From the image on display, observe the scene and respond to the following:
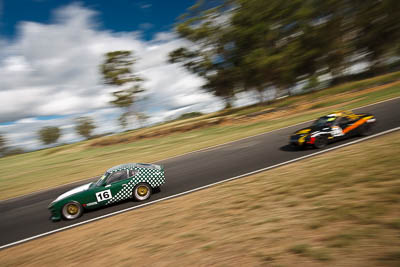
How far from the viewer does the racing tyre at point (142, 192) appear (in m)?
8.05

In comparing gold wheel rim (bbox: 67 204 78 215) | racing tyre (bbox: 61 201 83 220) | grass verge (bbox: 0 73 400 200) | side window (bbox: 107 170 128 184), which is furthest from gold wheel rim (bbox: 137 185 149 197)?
grass verge (bbox: 0 73 400 200)

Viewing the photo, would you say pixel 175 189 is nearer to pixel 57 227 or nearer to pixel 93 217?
pixel 93 217

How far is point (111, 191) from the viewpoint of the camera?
7.82 metres

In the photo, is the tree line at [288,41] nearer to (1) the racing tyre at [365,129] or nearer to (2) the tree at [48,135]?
(1) the racing tyre at [365,129]

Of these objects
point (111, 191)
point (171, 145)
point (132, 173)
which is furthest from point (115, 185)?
point (171, 145)

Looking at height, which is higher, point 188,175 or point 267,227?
point 188,175

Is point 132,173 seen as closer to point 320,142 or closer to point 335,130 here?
point 320,142

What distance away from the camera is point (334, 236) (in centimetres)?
369

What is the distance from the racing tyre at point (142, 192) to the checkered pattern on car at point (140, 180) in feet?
0.37

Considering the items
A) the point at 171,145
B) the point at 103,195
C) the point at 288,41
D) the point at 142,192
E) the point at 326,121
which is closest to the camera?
the point at 103,195

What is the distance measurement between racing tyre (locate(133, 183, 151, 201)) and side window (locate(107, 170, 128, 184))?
52 centimetres

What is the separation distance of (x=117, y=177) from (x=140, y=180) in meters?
0.73

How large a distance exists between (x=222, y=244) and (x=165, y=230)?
158 cm

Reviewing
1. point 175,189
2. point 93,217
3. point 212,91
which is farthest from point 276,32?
point 93,217
